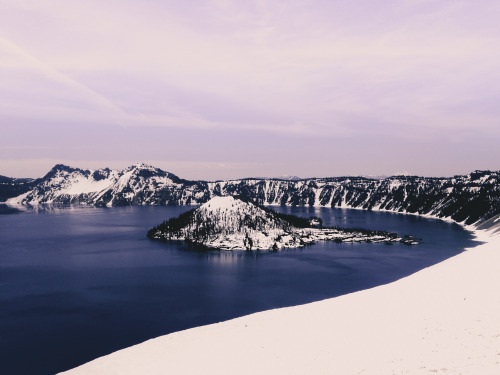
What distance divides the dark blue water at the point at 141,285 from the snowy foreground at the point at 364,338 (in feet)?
77.8

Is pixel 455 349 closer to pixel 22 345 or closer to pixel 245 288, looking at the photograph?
pixel 22 345

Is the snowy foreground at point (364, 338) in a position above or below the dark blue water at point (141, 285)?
above

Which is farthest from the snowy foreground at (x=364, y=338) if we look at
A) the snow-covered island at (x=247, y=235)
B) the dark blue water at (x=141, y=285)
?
the snow-covered island at (x=247, y=235)

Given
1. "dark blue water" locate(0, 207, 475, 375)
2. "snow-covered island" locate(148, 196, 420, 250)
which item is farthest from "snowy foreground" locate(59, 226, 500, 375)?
"snow-covered island" locate(148, 196, 420, 250)

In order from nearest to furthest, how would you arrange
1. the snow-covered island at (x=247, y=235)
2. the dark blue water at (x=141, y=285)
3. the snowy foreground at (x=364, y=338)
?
the snowy foreground at (x=364, y=338) < the dark blue water at (x=141, y=285) < the snow-covered island at (x=247, y=235)

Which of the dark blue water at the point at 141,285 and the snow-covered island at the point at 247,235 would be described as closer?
the dark blue water at the point at 141,285

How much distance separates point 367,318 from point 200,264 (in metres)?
99.5

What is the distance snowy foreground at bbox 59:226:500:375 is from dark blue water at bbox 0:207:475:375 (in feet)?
77.8

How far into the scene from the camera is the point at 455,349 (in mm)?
25188

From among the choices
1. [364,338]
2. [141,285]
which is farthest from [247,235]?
[364,338]

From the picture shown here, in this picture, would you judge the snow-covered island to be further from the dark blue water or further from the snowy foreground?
the snowy foreground

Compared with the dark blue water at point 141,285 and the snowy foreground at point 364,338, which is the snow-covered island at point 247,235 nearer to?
the dark blue water at point 141,285

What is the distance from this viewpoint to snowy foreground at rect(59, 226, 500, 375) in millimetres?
25453

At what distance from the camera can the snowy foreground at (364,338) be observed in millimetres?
25453
